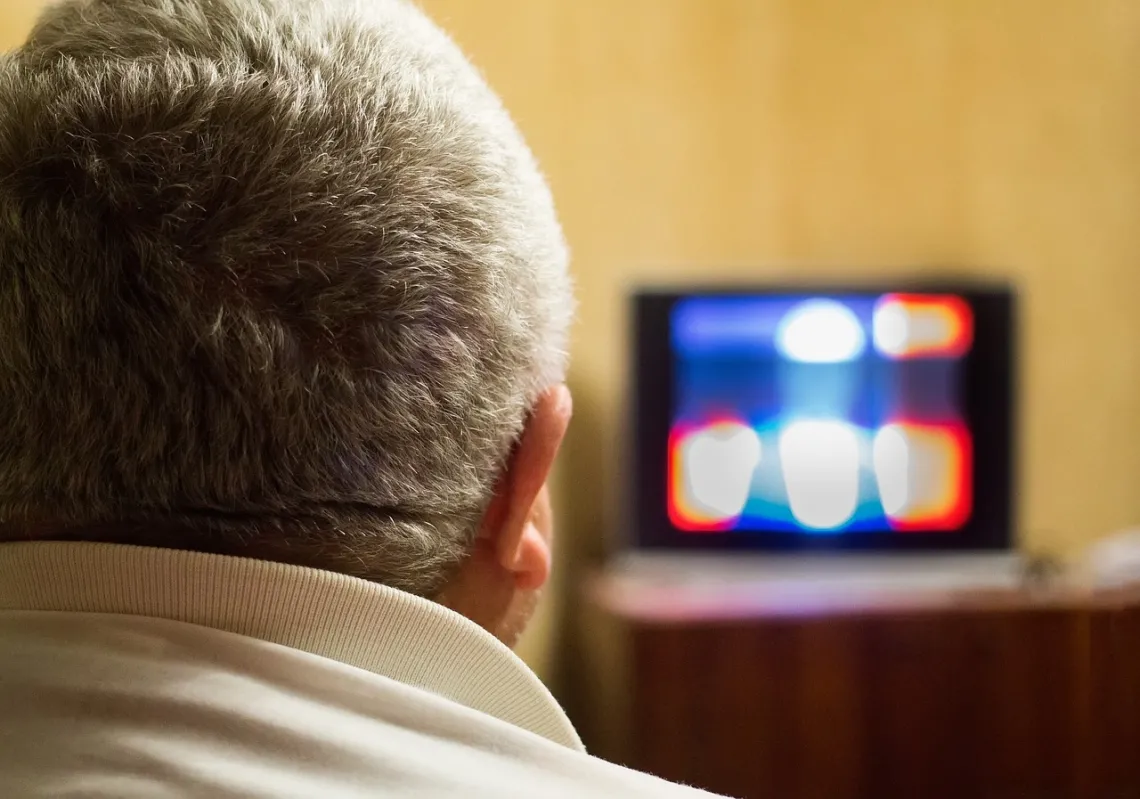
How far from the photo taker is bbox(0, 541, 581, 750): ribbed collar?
20.1 inches

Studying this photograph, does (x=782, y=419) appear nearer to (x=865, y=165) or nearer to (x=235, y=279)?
(x=865, y=165)

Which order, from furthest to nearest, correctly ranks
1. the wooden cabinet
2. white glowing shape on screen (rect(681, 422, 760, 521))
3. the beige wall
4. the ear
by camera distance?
the beige wall, white glowing shape on screen (rect(681, 422, 760, 521)), the wooden cabinet, the ear

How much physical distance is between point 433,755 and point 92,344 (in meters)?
0.25

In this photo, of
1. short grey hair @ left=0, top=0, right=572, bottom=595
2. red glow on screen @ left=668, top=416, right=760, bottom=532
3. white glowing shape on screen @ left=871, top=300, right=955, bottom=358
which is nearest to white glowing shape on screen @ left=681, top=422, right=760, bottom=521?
red glow on screen @ left=668, top=416, right=760, bottom=532

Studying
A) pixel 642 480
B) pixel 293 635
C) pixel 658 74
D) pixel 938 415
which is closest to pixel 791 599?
pixel 642 480

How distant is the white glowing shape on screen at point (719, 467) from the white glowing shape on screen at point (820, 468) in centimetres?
7

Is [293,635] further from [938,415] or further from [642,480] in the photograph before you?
[938,415]

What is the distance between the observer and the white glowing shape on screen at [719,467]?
6.51ft

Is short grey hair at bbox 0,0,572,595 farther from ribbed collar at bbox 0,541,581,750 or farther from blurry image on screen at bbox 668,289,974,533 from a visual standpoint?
blurry image on screen at bbox 668,289,974,533

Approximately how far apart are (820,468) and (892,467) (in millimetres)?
137

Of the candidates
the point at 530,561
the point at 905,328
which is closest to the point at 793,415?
the point at 905,328

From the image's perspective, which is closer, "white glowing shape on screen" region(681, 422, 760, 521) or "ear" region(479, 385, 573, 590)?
"ear" region(479, 385, 573, 590)

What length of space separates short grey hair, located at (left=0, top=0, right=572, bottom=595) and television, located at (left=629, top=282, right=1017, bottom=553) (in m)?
1.43

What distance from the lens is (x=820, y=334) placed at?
6.56 feet
